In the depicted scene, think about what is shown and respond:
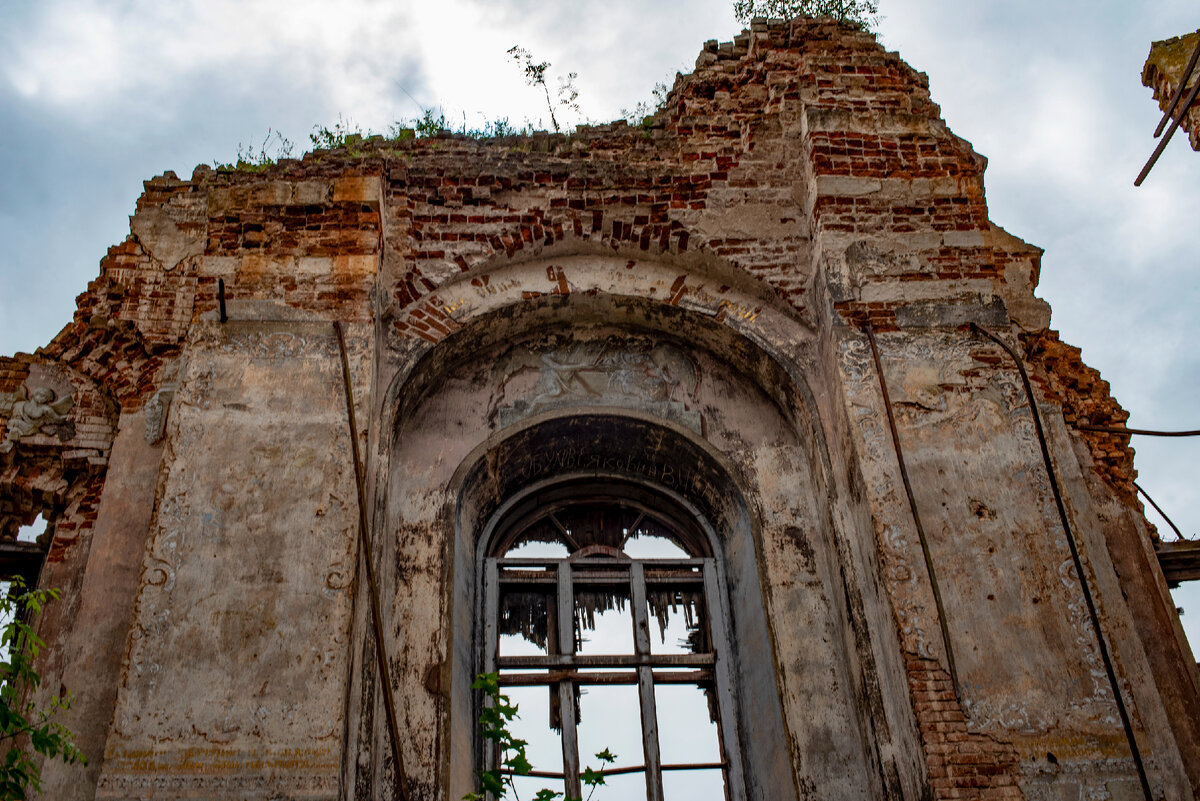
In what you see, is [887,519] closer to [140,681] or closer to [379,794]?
[379,794]

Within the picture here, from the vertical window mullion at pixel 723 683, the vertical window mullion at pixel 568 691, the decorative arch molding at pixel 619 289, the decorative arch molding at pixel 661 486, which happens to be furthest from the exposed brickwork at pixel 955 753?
the decorative arch molding at pixel 619 289

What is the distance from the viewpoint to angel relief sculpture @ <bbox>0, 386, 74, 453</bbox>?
6.03 meters

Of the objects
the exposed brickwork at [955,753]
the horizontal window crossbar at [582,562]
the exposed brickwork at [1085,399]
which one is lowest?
the exposed brickwork at [955,753]

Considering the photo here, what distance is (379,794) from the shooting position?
4754 mm

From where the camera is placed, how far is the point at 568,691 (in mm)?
5566

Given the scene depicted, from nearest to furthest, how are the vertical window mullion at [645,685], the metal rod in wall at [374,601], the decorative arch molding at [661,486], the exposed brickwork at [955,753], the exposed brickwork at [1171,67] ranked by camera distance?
the exposed brickwork at [955,753] → the metal rod in wall at [374,601] → the decorative arch molding at [661,486] → the vertical window mullion at [645,685] → the exposed brickwork at [1171,67]

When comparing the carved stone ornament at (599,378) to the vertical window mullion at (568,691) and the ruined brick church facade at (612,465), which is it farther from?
the vertical window mullion at (568,691)

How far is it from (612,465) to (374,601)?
7.05 feet

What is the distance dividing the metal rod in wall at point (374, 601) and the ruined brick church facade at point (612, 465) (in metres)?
0.03

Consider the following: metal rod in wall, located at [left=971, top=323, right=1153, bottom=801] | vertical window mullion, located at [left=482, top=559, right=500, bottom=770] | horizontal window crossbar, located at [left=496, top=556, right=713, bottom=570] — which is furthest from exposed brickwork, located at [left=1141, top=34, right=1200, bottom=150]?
vertical window mullion, located at [left=482, top=559, right=500, bottom=770]

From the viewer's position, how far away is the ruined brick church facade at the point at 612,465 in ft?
15.2

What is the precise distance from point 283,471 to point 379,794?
1601 mm

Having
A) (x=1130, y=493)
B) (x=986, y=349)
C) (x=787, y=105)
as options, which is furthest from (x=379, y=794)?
(x=787, y=105)

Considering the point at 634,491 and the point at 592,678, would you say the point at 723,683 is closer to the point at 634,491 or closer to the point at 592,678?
the point at 592,678
